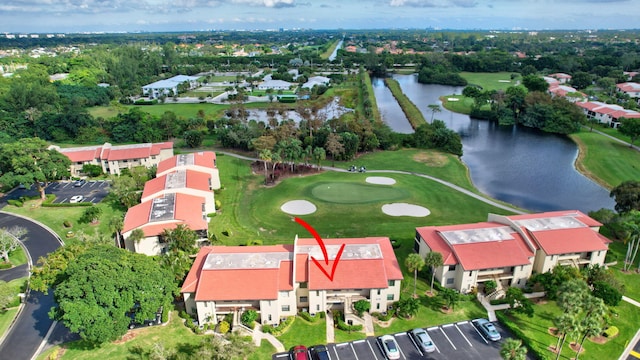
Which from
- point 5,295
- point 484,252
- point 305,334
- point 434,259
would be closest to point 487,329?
point 434,259

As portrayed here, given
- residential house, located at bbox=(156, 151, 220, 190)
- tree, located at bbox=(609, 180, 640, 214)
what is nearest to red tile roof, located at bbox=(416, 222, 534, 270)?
tree, located at bbox=(609, 180, 640, 214)

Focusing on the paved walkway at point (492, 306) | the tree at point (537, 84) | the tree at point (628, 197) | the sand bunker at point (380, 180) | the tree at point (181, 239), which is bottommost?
the paved walkway at point (492, 306)

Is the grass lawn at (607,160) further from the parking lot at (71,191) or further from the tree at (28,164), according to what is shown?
the tree at (28,164)

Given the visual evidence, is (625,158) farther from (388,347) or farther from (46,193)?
(46,193)

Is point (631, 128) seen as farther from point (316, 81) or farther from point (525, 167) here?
point (316, 81)

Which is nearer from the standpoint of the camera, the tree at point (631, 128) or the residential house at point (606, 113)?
the tree at point (631, 128)

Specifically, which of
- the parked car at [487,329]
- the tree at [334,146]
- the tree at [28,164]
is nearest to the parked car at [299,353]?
the parked car at [487,329]

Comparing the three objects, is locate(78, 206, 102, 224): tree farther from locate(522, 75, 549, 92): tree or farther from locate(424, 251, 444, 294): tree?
locate(522, 75, 549, 92): tree

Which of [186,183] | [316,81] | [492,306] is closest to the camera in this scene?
[492,306]
